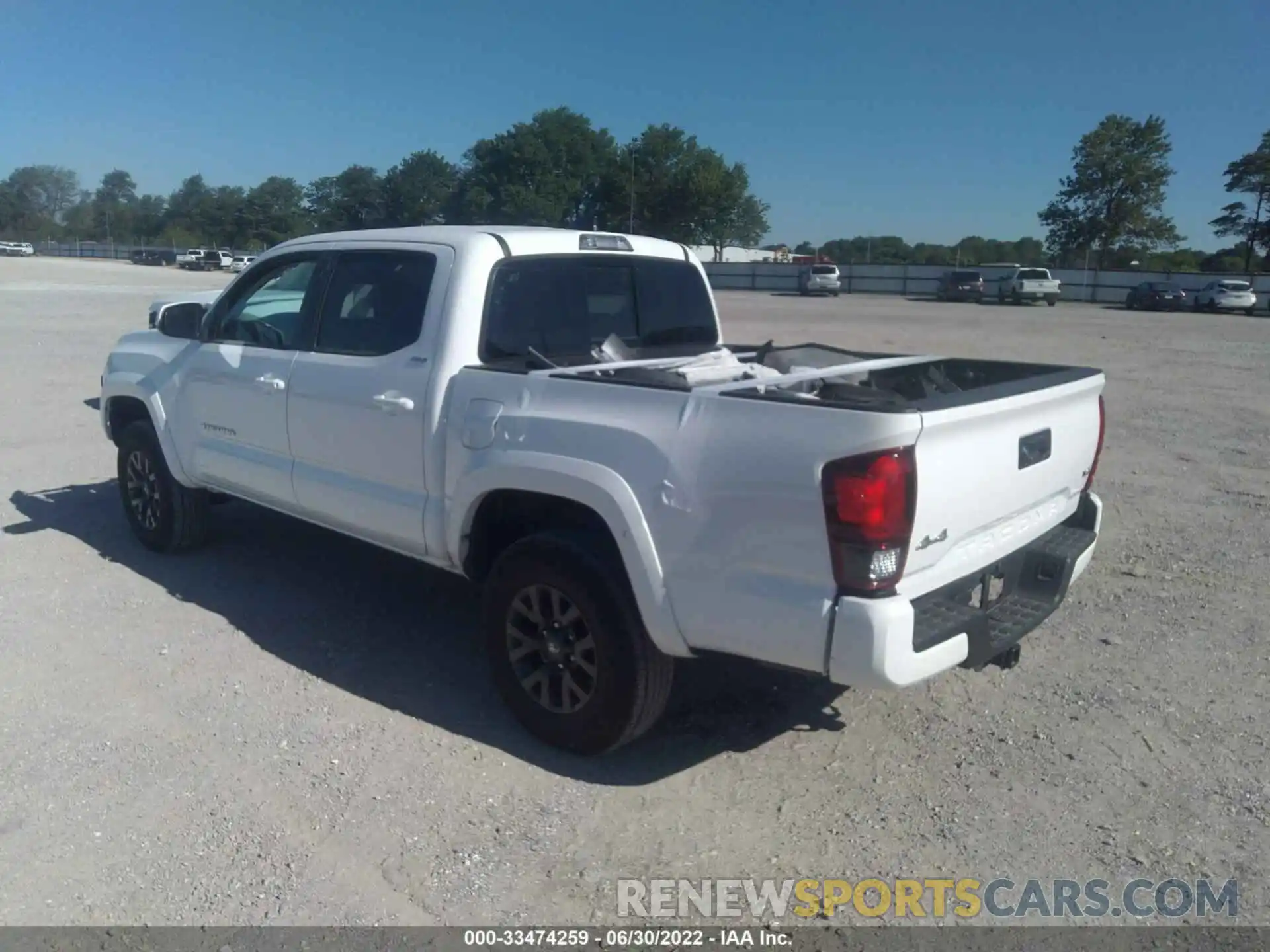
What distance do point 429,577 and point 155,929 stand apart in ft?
10.7

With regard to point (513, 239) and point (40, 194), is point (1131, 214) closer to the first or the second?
point (513, 239)

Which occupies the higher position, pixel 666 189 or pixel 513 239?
pixel 666 189

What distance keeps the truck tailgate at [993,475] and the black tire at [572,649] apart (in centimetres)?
106

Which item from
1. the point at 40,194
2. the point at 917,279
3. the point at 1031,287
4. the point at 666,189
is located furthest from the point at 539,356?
the point at 40,194

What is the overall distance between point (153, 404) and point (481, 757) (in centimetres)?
343

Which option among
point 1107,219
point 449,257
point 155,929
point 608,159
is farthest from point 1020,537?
point 608,159

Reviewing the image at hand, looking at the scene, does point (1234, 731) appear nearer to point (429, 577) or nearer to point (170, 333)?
point (429, 577)

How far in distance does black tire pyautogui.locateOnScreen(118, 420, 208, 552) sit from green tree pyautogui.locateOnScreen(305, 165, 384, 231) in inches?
1660

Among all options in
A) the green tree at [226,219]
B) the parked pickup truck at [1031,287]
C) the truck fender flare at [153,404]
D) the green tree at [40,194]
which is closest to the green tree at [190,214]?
the green tree at [226,219]

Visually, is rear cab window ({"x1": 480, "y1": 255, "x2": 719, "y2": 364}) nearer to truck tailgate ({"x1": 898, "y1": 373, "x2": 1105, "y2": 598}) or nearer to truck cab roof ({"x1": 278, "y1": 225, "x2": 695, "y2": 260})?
truck cab roof ({"x1": 278, "y1": 225, "x2": 695, "y2": 260})

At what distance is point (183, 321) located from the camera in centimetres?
604

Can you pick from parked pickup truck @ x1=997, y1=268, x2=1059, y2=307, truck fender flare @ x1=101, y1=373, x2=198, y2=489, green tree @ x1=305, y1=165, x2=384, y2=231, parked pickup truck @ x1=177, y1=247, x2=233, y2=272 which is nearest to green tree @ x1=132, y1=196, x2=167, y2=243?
parked pickup truck @ x1=177, y1=247, x2=233, y2=272

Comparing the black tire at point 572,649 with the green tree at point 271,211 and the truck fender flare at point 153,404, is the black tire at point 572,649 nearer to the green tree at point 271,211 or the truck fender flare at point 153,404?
the truck fender flare at point 153,404

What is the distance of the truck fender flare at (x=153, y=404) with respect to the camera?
6098mm
